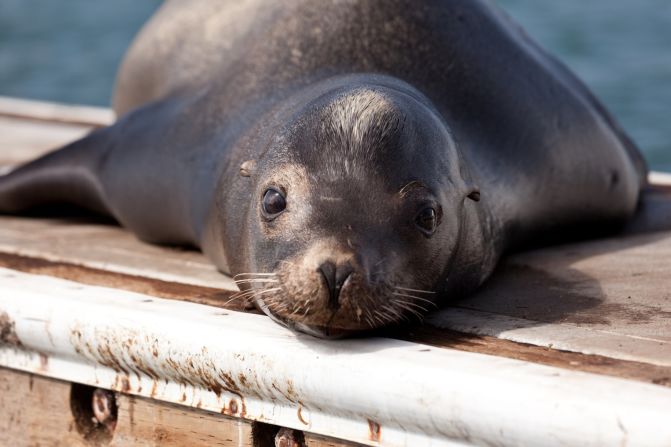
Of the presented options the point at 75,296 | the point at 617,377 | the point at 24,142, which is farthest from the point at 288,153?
the point at 24,142

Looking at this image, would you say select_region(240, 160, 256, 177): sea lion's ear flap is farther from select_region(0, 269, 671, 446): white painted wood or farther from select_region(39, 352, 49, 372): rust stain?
select_region(39, 352, 49, 372): rust stain

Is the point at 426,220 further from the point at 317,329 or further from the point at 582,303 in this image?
the point at 582,303

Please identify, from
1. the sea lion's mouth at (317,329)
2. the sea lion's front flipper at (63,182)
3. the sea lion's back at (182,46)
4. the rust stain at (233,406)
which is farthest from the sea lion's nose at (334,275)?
the sea lion's front flipper at (63,182)

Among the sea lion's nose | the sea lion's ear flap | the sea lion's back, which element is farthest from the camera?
the sea lion's back

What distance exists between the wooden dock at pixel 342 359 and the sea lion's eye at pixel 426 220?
31 centimetres

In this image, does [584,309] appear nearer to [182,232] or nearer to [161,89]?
[182,232]

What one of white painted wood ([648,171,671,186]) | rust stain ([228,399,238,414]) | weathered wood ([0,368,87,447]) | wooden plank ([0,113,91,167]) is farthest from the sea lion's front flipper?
white painted wood ([648,171,671,186])

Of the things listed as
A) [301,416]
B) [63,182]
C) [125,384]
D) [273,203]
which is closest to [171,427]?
[125,384]

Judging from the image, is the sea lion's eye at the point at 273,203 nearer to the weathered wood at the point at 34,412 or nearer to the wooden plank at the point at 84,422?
the wooden plank at the point at 84,422

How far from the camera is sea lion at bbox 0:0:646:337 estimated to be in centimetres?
399

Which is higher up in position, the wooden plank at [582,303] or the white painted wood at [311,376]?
the wooden plank at [582,303]

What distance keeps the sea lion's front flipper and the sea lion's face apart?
1943 millimetres

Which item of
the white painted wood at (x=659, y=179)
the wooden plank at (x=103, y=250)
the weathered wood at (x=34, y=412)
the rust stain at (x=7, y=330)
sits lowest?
the weathered wood at (x=34, y=412)

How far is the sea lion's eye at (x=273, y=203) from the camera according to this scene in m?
4.11
